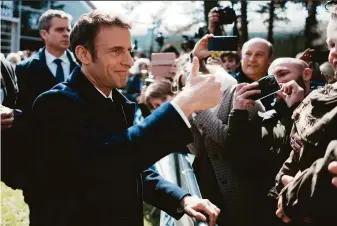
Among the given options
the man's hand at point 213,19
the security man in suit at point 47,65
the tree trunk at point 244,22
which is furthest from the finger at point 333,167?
the tree trunk at point 244,22

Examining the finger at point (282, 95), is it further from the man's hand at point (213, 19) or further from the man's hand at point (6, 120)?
the man's hand at point (6, 120)

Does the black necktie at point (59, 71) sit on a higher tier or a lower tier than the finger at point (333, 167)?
higher

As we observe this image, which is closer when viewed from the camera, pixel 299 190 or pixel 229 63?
pixel 299 190

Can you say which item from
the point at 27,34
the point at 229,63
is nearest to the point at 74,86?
the point at 229,63

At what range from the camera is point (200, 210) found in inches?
65.6

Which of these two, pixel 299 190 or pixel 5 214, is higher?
pixel 299 190

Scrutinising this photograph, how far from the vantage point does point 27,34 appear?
2158 cm

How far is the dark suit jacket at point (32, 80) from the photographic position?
4094 mm

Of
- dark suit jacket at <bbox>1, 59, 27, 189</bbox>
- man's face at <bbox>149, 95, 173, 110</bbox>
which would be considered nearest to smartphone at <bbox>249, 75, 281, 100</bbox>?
dark suit jacket at <bbox>1, 59, 27, 189</bbox>

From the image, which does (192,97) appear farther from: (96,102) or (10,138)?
(10,138)

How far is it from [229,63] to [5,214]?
3251mm

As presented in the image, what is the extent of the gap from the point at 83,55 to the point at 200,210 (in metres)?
0.80

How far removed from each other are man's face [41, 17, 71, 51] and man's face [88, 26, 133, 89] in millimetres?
3004

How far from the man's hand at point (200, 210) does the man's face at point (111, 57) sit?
58 cm
